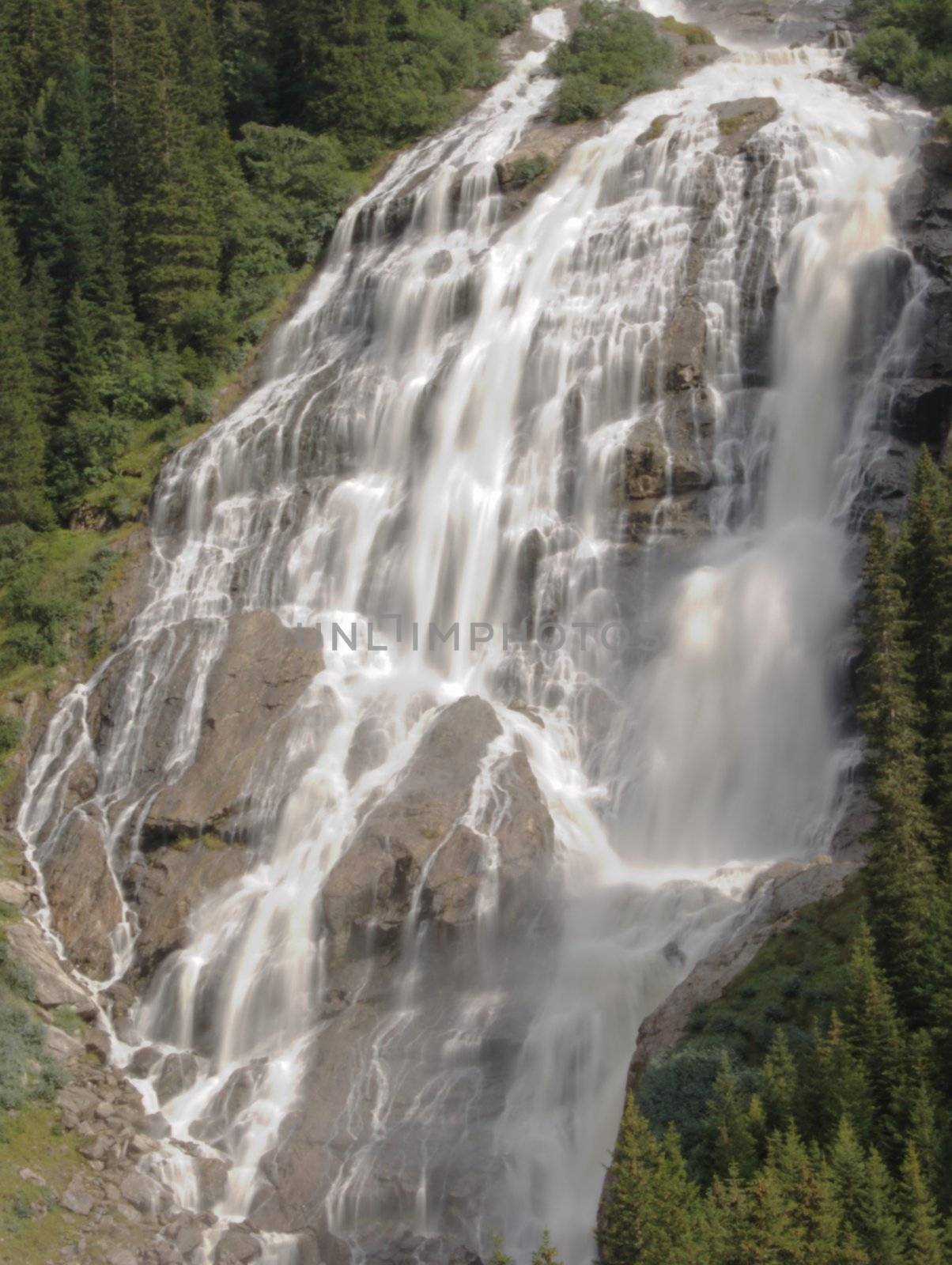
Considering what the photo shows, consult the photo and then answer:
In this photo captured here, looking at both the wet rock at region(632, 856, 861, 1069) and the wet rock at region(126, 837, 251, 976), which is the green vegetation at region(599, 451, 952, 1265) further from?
the wet rock at region(126, 837, 251, 976)

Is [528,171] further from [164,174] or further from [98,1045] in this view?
[98,1045]

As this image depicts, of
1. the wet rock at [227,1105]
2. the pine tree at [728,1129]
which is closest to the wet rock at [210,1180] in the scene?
the wet rock at [227,1105]

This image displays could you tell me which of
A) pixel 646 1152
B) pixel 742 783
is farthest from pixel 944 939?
pixel 742 783

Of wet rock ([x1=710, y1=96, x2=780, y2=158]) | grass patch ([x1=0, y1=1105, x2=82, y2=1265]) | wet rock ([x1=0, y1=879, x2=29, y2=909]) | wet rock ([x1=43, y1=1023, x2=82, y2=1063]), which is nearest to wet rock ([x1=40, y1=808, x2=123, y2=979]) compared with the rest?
wet rock ([x1=0, y1=879, x2=29, y2=909])

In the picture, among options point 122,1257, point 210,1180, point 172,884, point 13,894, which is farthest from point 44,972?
point 122,1257

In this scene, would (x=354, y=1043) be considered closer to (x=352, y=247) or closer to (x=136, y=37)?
(x=352, y=247)

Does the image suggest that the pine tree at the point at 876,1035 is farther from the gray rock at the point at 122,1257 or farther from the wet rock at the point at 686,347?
the wet rock at the point at 686,347

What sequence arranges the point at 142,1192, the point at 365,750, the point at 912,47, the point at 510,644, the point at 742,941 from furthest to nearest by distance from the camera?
the point at 912,47 < the point at 510,644 < the point at 365,750 < the point at 142,1192 < the point at 742,941
